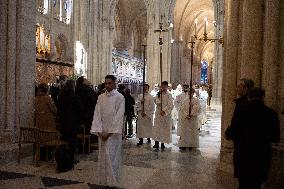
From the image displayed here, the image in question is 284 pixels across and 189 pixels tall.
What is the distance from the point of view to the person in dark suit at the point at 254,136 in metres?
3.82

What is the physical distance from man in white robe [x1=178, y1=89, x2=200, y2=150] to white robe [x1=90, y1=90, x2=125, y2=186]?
392cm

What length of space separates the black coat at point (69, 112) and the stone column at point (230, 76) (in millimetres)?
2656

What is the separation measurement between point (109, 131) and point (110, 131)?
0.02m

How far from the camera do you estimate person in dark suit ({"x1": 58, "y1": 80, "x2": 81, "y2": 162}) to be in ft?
21.6

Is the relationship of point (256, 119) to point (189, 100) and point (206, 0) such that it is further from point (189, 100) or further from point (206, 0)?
point (206, 0)

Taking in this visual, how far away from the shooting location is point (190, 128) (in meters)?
9.02

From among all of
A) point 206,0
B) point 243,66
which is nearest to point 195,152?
point 243,66

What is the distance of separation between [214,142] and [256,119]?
21.1ft

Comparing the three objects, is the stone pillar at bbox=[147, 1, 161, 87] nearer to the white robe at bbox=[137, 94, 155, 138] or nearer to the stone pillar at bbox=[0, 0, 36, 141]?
the white robe at bbox=[137, 94, 155, 138]

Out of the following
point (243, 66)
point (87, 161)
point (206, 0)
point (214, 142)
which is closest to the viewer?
point (243, 66)

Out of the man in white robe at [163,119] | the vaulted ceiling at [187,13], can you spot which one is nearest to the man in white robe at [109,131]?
the man in white robe at [163,119]

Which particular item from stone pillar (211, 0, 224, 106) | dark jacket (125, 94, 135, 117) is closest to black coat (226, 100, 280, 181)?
dark jacket (125, 94, 135, 117)

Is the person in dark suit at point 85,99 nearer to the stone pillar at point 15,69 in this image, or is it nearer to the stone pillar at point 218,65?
the stone pillar at point 15,69

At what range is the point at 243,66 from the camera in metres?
5.33
